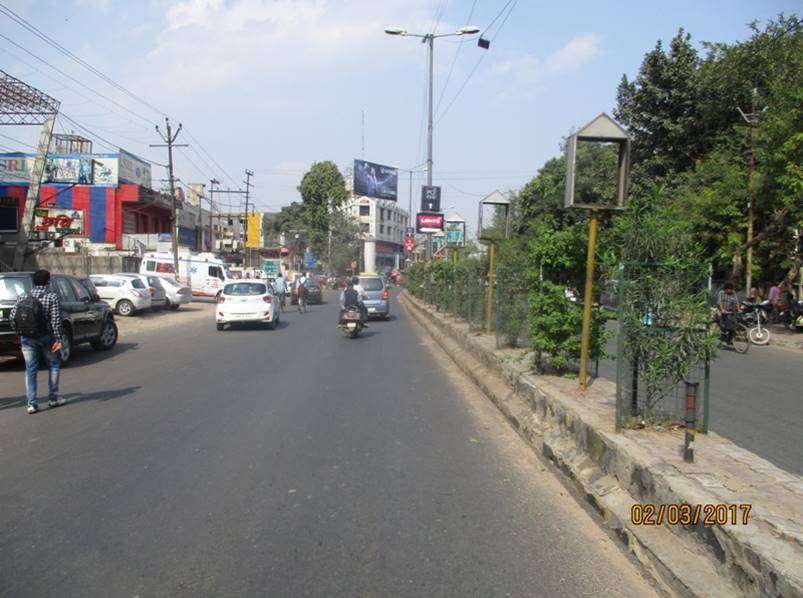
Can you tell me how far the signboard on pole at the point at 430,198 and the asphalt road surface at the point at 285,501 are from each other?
21911 millimetres

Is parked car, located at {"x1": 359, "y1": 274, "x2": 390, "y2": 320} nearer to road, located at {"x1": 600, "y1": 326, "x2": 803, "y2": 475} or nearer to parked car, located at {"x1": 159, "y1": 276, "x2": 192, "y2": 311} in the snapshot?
parked car, located at {"x1": 159, "y1": 276, "x2": 192, "y2": 311}

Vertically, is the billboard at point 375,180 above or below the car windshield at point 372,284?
above

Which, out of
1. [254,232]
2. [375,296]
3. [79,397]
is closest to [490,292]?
[79,397]

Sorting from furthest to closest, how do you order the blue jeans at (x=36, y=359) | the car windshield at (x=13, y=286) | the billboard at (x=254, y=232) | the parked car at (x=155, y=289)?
the billboard at (x=254, y=232) < the parked car at (x=155, y=289) < the car windshield at (x=13, y=286) < the blue jeans at (x=36, y=359)

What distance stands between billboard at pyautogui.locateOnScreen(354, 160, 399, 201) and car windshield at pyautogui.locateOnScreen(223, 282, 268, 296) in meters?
27.4

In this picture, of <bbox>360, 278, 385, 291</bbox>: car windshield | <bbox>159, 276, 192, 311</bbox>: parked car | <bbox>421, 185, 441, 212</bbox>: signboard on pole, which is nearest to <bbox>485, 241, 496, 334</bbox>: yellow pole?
<bbox>360, 278, 385, 291</bbox>: car windshield

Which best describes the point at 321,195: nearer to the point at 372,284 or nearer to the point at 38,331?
the point at 372,284

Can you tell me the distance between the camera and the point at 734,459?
4.63 metres

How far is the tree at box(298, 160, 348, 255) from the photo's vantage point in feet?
219

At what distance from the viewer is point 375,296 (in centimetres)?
2398

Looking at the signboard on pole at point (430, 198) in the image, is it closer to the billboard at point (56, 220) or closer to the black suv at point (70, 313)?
the billboard at point (56, 220)

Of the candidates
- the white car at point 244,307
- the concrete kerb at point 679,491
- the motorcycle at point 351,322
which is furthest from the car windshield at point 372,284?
the concrete kerb at point 679,491

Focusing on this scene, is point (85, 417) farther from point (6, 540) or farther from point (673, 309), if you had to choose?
point (673, 309)

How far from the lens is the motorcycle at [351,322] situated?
1694 centimetres
